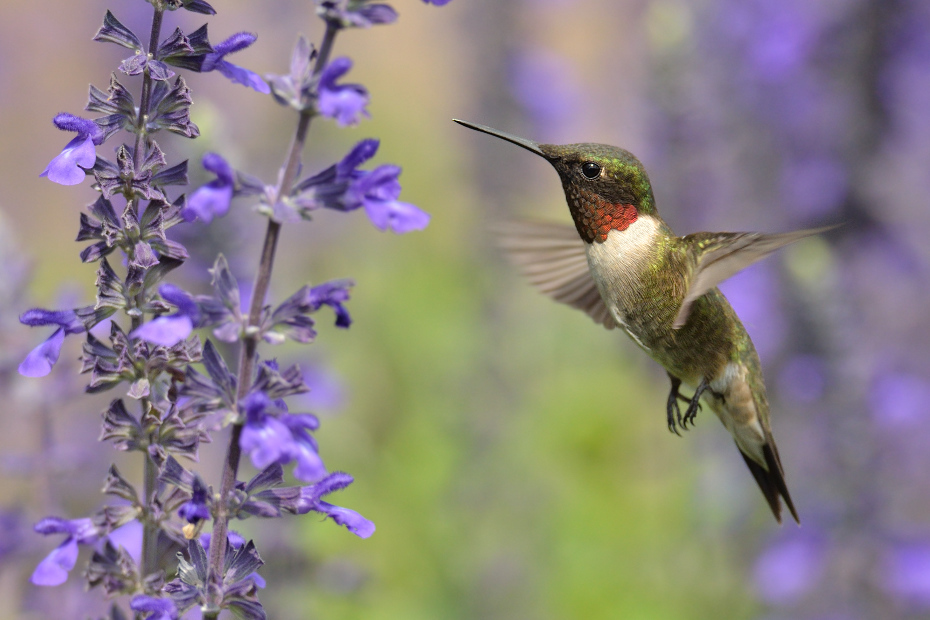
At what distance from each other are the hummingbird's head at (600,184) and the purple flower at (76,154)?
1.06 metres

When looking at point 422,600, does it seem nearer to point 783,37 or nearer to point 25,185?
point 783,37

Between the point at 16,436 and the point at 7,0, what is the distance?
6249 millimetres

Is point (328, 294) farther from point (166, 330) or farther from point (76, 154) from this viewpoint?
point (76, 154)

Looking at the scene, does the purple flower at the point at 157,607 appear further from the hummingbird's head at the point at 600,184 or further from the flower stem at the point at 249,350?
the hummingbird's head at the point at 600,184

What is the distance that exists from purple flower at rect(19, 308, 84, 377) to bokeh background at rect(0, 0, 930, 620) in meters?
1.42

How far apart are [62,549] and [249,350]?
21.2 inches

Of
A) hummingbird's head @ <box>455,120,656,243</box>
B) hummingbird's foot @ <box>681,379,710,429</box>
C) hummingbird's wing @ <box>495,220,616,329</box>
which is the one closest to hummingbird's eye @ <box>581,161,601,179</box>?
hummingbird's head @ <box>455,120,656,243</box>

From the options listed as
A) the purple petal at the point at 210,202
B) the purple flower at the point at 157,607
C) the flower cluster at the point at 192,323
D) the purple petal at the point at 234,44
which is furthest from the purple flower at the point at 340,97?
the purple flower at the point at 157,607

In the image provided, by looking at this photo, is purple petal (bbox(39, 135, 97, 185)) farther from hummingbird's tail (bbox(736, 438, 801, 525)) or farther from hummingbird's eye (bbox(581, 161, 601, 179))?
hummingbird's tail (bbox(736, 438, 801, 525))

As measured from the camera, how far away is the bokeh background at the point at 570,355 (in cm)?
426

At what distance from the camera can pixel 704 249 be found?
8.06ft

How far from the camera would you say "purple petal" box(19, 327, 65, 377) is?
1675 mm

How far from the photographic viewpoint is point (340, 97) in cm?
149

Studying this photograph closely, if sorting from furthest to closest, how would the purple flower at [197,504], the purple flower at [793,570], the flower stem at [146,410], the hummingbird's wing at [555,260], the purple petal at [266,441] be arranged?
the purple flower at [793,570]
the hummingbird's wing at [555,260]
the flower stem at [146,410]
the purple flower at [197,504]
the purple petal at [266,441]
